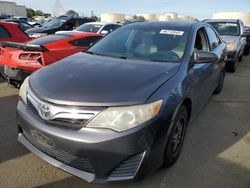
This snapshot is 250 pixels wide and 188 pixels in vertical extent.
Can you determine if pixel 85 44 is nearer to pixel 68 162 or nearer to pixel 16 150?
pixel 16 150

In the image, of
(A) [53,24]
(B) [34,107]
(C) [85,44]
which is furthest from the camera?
(A) [53,24]

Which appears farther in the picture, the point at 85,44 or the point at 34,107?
the point at 85,44

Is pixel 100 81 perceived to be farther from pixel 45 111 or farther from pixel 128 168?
pixel 128 168

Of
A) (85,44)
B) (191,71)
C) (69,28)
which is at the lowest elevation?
(69,28)

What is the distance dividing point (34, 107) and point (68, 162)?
61 centimetres

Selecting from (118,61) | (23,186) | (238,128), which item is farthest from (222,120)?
(23,186)

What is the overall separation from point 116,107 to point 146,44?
1.61m

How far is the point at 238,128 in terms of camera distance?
4316 mm

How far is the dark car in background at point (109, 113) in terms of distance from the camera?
2289 mm

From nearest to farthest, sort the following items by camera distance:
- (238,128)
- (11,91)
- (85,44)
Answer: (238,128) < (11,91) < (85,44)

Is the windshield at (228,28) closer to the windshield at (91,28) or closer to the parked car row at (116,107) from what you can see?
the windshield at (91,28)

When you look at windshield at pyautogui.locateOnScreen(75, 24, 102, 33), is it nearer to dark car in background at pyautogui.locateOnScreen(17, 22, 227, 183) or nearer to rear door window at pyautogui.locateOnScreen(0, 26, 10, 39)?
rear door window at pyautogui.locateOnScreen(0, 26, 10, 39)

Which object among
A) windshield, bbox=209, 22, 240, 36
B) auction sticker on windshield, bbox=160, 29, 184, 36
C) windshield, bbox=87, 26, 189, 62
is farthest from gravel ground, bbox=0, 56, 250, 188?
windshield, bbox=209, 22, 240, 36

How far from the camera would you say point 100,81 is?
2691 millimetres
